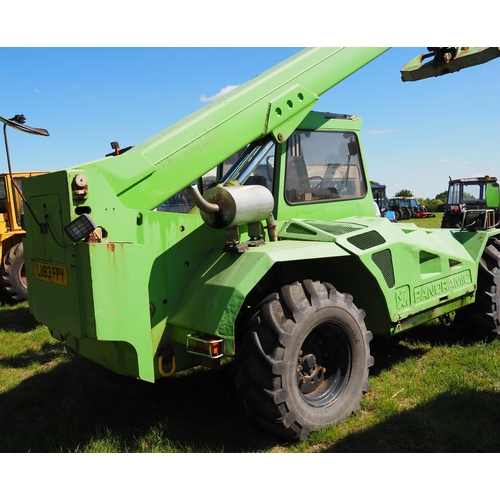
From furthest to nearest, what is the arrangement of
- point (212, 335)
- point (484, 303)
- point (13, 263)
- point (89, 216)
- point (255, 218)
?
point (13, 263) → point (484, 303) → point (255, 218) → point (212, 335) → point (89, 216)

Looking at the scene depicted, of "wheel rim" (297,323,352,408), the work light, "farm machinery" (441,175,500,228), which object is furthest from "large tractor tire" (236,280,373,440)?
"farm machinery" (441,175,500,228)

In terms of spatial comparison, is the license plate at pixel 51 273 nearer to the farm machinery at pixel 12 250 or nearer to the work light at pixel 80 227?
the work light at pixel 80 227

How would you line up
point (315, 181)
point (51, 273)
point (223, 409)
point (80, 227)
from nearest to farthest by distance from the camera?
1. point (80, 227)
2. point (51, 273)
3. point (223, 409)
4. point (315, 181)

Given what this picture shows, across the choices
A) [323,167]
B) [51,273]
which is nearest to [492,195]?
[323,167]

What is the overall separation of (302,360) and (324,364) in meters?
0.32

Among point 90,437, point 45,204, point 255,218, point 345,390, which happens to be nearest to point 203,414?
point 90,437

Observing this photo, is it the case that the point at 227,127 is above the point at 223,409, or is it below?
above

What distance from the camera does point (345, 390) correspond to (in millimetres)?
3689

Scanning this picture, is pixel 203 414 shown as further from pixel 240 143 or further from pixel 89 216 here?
pixel 240 143

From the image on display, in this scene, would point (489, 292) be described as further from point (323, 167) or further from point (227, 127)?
point (227, 127)

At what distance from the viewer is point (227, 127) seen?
363cm

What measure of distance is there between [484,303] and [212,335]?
343cm

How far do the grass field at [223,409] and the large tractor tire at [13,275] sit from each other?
10.9ft

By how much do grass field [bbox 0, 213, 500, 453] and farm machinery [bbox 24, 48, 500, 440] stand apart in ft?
1.05
